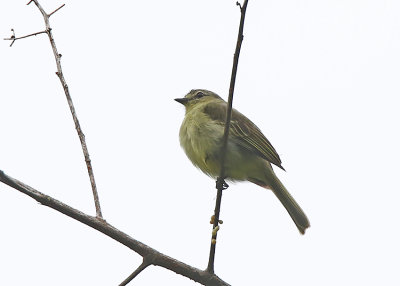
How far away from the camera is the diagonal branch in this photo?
3356mm

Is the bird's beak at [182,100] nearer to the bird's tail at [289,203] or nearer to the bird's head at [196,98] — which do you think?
the bird's head at [196,98]

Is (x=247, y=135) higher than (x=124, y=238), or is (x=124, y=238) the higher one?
(x=247, y=135)

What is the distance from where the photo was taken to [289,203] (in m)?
6.42

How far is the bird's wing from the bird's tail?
0.35 m

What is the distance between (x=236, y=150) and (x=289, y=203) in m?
0.91

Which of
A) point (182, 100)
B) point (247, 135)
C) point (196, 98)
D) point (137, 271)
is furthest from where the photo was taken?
point (196, 98)

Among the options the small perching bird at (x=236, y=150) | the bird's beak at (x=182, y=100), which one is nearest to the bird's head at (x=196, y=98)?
the bird's beak at (x=182, y=100)

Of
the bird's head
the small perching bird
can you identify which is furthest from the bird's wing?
the bird's head

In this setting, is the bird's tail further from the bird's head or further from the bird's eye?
the bird's eye

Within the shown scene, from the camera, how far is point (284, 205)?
6.44 m

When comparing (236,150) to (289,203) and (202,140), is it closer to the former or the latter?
(202,140)

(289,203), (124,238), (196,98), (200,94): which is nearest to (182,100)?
(196,98)

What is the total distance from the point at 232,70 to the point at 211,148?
96.9 inches

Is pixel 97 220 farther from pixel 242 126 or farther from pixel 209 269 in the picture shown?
pixel 242 126
